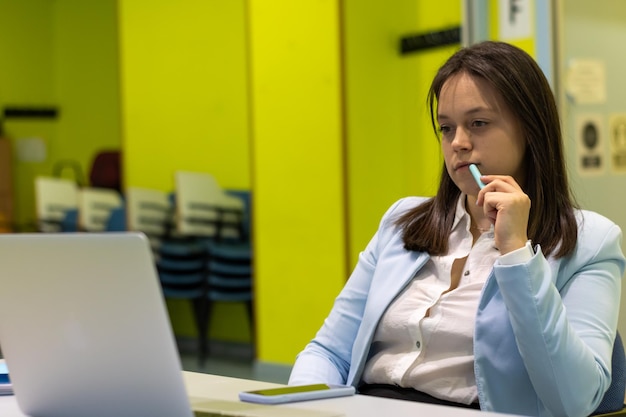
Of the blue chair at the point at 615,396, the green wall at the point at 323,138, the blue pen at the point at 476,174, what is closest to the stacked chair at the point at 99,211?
the green wall at the point at 323,138

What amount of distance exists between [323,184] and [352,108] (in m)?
0.44

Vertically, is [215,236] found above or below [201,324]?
above

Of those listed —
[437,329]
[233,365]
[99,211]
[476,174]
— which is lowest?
[233,365]

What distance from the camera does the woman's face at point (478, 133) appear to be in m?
1.89

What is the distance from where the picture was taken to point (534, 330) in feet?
5.48

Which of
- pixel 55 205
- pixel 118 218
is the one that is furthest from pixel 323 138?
pixel 55 205

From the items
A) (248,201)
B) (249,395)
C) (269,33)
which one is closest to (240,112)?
(248,201)

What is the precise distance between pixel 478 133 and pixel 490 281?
28 centimetres

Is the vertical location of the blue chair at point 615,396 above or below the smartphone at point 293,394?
below

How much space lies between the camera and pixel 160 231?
306 inches

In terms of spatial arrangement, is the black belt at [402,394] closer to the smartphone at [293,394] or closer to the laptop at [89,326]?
the smartphone at [293,394]

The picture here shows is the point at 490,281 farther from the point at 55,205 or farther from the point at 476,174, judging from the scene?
the point at 55,205

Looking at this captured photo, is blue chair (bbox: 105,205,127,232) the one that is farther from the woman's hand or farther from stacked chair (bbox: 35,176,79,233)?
the woman's hand

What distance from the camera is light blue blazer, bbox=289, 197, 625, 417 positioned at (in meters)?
1.67
